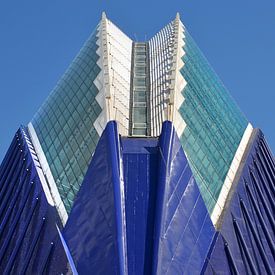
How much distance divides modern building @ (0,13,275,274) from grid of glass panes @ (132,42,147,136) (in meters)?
0.06

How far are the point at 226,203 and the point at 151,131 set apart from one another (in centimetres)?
428

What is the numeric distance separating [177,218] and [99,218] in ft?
9.07

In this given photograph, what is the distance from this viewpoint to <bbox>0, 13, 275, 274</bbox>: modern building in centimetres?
2825

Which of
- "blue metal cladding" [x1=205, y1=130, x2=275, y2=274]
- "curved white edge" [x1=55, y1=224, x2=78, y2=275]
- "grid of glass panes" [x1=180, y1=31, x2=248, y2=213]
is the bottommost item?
"curved white edge" [x1=55, y1=224, x2=78, y2=275]

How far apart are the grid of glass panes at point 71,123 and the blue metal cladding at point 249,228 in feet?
19.9

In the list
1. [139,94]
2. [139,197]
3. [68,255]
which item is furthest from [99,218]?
[139,94]

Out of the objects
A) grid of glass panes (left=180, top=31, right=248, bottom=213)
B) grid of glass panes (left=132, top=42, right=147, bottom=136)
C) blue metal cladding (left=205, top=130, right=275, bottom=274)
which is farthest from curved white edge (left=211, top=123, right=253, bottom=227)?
grid of glass panes (left=132, top=42, right=147, bottom=136)

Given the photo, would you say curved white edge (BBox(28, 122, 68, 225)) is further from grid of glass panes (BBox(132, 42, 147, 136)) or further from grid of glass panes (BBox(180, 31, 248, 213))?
grid of glass panes (BBox(180, 31, 248, 213))

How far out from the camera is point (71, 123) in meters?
37.1

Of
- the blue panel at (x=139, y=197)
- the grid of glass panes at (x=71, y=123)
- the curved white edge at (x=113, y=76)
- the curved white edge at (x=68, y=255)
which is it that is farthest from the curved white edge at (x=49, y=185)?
the blue panel at (x=139, y=197)

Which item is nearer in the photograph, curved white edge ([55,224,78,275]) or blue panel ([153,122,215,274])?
curved white edge ([55,224,78,275])

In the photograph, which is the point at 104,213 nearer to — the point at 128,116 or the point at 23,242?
the point at 23,242

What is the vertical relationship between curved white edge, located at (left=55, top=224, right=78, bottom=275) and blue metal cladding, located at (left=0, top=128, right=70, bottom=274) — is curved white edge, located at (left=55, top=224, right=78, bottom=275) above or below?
below

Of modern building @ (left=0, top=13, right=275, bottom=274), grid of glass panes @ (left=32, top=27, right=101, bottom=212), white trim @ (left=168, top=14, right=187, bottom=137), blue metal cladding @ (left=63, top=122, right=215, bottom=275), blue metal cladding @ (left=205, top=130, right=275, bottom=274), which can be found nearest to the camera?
blue metal cladding @ (left=63, top=122, right=215, bottom=275)
